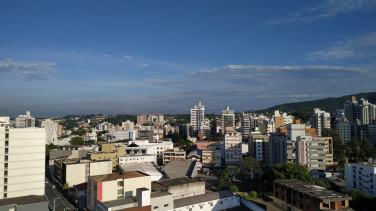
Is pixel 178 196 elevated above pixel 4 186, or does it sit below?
below

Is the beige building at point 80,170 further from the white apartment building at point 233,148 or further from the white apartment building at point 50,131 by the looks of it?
the white apartment building at point 50,131

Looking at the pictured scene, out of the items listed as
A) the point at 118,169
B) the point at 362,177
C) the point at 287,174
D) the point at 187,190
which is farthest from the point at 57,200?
the point at 362,177

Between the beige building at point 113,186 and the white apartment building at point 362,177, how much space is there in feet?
45.7

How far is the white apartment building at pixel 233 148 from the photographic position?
1177 inches

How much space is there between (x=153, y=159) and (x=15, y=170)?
51.1 feet

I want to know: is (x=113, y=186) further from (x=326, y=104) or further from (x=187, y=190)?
(x=326, y=104)

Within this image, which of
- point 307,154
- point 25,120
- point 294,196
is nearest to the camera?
point 294,196

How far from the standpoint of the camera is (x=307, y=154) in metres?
23.7

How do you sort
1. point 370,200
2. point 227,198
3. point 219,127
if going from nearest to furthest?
point 370,200, point 227,198, point 219,127

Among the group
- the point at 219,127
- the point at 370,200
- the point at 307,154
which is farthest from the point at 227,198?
the point at 219,127

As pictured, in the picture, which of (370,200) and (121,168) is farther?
(121,168)

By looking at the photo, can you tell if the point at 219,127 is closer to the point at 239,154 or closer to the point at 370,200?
the point at 239,154

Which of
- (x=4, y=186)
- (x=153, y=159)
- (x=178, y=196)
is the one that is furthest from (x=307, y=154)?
(x=4, y=186)

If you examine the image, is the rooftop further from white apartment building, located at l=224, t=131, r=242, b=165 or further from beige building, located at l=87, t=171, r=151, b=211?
white apartment building, located at l=224, t=131, r=242, b=165
